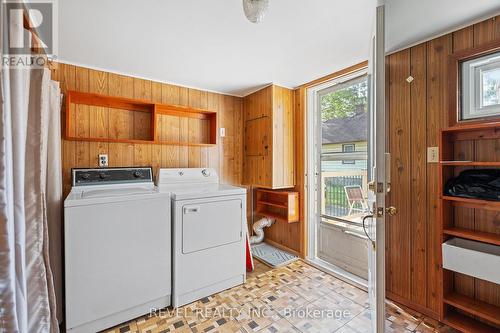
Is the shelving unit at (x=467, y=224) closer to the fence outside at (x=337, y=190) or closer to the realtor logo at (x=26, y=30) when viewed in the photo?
the fence outside at (x=337, y=190)

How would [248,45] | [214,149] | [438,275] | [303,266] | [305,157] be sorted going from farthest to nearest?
1. [214,149]
2. [305,157]
3. [303,266]
4. [248,45]
5. [438,275]

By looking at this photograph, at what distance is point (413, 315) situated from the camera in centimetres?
176

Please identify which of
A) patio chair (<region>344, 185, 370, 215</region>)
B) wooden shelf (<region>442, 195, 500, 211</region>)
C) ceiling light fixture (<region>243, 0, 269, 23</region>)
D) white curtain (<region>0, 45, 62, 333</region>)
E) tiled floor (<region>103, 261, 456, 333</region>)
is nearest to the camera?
white curtain (<region>0, 45, 62, 333</region>)

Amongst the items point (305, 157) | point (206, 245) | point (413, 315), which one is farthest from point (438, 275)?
point (206, 245)

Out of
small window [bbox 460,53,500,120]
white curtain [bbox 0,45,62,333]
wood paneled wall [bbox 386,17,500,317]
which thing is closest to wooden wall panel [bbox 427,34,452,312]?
wood paneled wall [bbox 386,17,500,317]

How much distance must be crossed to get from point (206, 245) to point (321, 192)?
4.88 feet

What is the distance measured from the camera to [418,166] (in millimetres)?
1794

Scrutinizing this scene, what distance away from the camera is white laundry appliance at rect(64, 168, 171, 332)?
152 centimetres

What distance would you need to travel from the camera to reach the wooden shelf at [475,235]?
1391 mm

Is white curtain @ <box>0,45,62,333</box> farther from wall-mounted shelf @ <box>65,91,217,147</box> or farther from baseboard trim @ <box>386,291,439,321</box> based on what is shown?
baseboard trim @ <box>386,291,439,321</box>

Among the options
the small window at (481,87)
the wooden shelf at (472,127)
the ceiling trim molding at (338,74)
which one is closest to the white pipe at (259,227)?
the ceiling trim molding at (338,74)

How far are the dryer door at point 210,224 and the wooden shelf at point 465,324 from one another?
1662mm

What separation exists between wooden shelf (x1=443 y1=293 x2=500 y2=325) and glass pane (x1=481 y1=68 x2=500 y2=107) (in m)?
1.32

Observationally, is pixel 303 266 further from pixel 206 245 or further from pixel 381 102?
pixel 381 102
